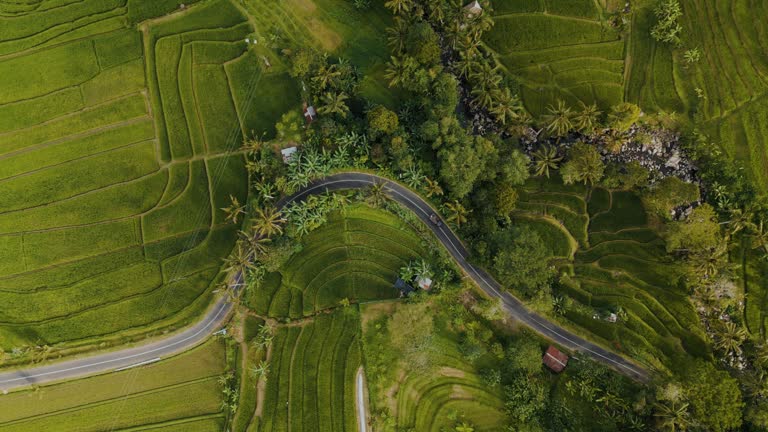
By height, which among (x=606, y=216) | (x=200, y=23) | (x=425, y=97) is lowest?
(x=606, y=216)

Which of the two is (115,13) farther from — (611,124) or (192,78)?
(611,124)

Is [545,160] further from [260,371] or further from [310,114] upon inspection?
[260,371]

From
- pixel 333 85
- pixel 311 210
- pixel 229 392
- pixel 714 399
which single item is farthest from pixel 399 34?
pixel 714 399

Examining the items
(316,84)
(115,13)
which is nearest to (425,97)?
(316,84)

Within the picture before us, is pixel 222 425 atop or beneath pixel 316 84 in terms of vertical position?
beneath

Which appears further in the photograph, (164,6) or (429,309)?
(164,6)

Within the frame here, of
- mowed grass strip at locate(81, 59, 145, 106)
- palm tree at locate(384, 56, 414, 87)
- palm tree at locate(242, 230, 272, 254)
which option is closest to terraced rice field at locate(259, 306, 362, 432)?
palm tree at locate(242, 230, 272, 254)

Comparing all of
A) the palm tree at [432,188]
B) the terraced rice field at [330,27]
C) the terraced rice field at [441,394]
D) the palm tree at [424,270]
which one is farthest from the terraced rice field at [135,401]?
the terraced rice field at [330,27]
